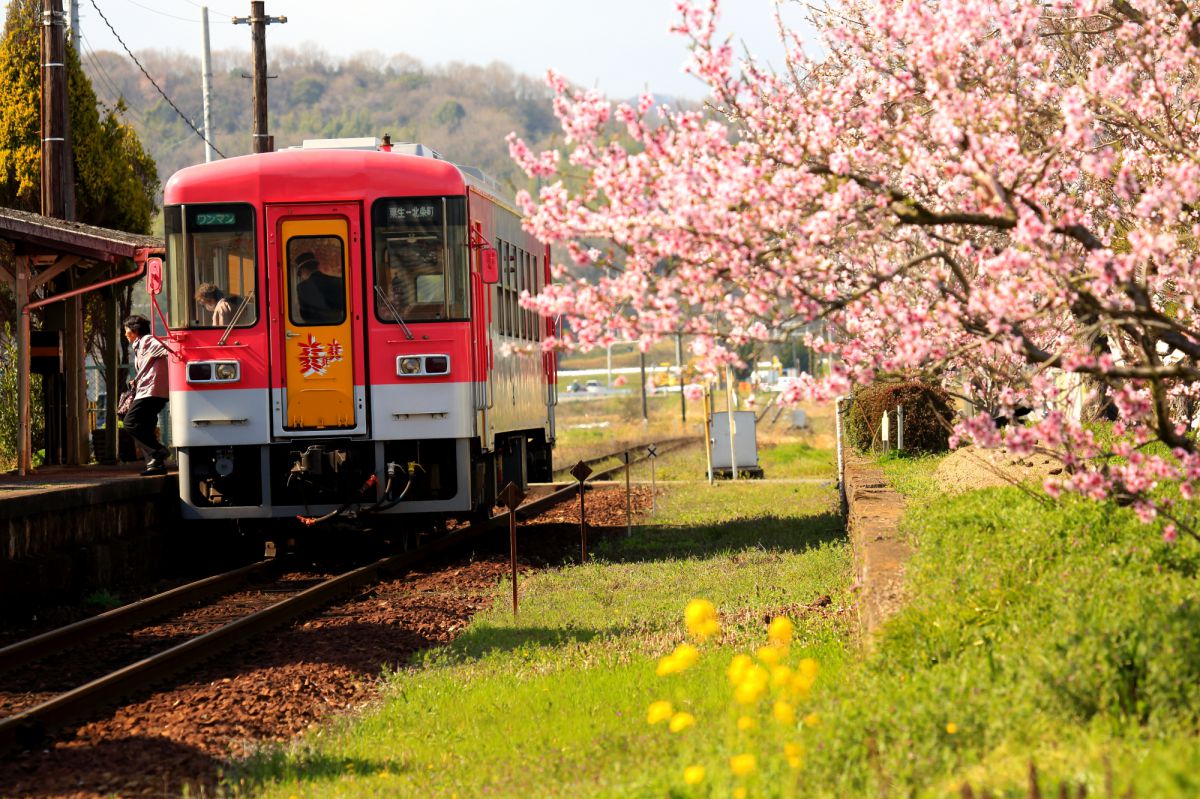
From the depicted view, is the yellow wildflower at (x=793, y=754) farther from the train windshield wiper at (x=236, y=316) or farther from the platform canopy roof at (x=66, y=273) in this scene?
the platform canopy roof at (x=66, y=273)

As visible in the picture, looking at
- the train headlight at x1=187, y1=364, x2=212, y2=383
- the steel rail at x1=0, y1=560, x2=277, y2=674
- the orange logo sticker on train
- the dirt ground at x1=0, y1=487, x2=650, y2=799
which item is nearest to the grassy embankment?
the dirt ground at x1=0, y1=487, x2=650, y2=799

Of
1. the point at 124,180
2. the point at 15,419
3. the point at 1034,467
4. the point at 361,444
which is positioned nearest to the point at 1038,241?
the point at 1034,467

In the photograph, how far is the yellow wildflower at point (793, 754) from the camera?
187 inches

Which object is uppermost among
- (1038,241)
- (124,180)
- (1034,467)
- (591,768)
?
(124,180)

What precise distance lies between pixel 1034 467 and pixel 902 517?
1.99 m

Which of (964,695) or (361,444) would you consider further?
(361,444)

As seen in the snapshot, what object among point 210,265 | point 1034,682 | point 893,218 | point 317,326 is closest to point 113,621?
point 317,326

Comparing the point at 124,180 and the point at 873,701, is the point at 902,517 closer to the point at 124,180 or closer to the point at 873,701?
the point at 873,701

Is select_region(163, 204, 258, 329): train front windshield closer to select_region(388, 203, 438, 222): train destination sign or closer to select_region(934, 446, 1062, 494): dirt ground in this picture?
select_region(388, 203, 438, 222): train destination sign

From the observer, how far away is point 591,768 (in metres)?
6.16

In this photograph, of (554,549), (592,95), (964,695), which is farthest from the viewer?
(554,549)

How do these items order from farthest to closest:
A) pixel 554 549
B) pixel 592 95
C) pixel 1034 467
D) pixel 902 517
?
pixel 554 549 → pixel 1034 467 → pixel 902 517 → pixel 592 95

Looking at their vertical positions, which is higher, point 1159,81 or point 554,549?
point 1159,81

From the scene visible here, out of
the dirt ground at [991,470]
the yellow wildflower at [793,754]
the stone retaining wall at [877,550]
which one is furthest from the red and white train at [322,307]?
the yellow wildflower at [793,754]
